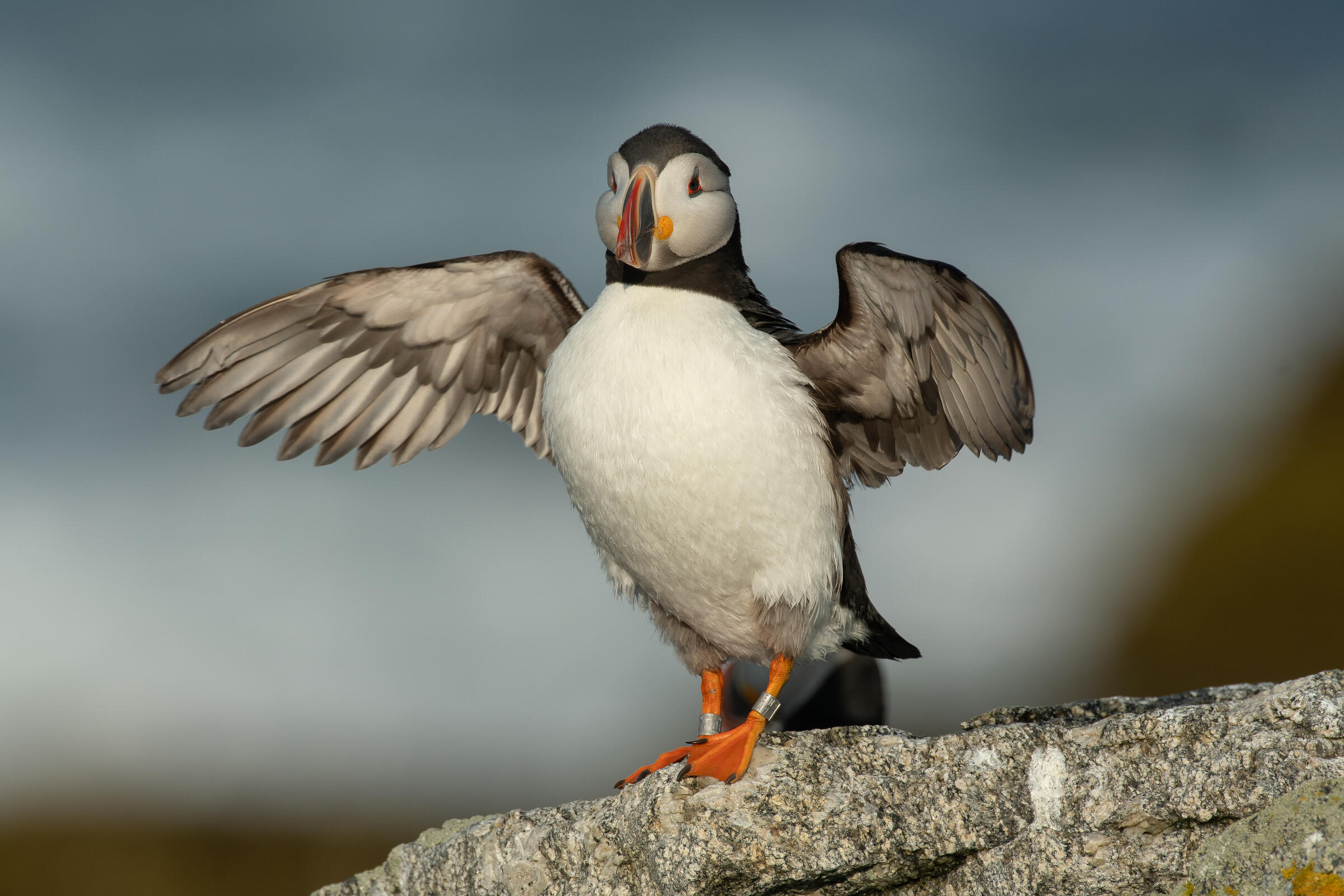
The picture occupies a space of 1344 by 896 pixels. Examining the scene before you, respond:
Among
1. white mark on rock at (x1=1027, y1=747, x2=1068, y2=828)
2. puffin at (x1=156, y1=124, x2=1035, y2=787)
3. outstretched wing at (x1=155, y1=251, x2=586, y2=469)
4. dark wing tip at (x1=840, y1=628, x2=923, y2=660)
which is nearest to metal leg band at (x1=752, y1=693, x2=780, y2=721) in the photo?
puffin at (x1=156, y1=124, x2=1035, y2=787)

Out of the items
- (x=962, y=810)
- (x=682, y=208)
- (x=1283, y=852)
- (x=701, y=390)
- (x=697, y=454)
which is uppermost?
(x=682, y=208)

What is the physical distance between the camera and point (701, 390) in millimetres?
4996

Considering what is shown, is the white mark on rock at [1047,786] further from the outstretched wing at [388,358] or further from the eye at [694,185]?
the outstretched wing at [388,358]

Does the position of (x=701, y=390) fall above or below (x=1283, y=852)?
above

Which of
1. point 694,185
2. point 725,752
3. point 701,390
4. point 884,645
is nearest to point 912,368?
point 701,390

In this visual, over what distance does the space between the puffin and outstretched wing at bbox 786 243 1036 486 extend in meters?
0.01

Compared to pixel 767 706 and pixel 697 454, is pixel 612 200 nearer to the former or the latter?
pixel 697 454

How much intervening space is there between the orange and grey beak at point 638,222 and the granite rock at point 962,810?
234 centimetres

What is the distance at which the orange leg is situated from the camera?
458cm

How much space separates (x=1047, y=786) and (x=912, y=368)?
2.32 m

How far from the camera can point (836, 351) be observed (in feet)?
18.8

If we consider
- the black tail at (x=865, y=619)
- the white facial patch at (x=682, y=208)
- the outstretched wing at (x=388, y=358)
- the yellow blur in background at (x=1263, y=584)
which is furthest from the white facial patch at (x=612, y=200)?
the yellow blur in background at (x=1263, y=584)

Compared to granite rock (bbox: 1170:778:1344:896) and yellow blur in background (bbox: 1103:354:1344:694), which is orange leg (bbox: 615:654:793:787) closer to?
granite rock (bbox: 1170:778:1344:896)

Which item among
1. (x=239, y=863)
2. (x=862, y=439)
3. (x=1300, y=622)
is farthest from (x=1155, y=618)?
(x=862, y=439)
